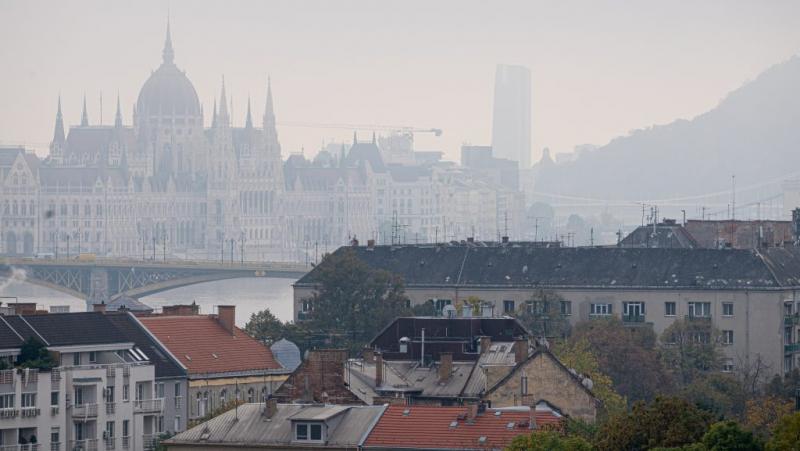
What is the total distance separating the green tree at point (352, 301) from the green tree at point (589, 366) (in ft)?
17.8

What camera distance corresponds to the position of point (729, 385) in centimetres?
5216

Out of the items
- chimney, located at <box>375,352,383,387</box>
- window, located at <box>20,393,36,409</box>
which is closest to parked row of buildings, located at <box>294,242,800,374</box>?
chimney, located at <box>375,352,383,387</box>

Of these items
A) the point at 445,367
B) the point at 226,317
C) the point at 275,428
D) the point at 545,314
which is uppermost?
the point at 226,317

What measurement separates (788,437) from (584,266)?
45148 mm

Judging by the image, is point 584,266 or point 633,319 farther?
point 584,266

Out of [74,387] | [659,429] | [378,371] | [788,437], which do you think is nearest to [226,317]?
[378,371]

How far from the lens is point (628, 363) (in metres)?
54.4

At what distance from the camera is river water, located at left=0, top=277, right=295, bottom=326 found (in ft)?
442

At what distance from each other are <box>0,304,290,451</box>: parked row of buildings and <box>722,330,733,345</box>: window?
21851 millimetres

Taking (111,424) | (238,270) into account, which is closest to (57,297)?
(238,270)

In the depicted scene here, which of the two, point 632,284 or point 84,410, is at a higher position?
point 632,284

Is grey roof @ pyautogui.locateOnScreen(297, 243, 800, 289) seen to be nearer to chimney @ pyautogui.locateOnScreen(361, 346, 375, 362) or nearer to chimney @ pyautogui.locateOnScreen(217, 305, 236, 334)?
chimney @ pyautogui.locateOnScreen(217, 305, 236, 334)

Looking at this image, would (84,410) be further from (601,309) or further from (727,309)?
(601,309)

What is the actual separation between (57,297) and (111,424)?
103 metres
